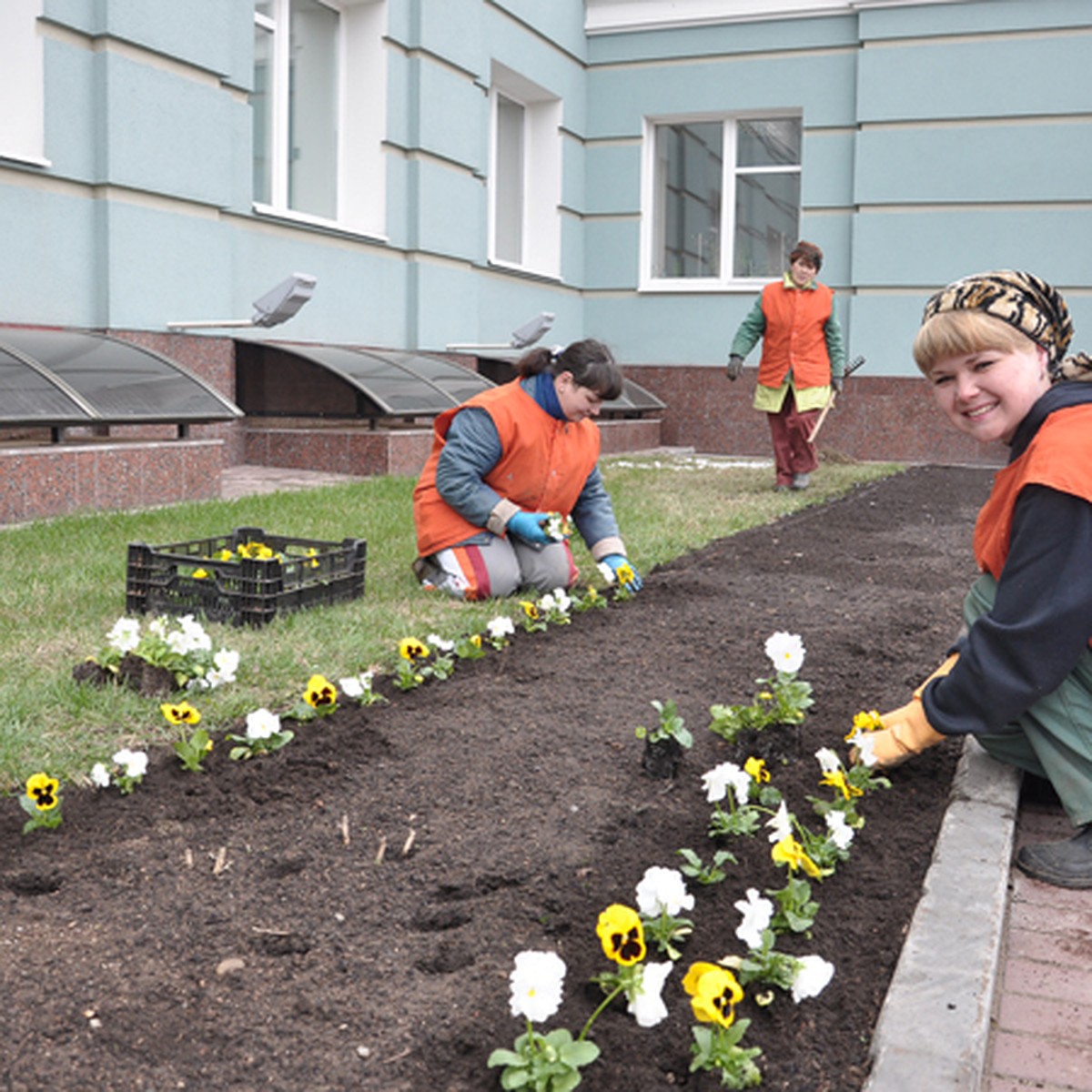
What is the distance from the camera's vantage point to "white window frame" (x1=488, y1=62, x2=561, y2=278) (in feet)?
49.8

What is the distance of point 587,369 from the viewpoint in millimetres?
5012

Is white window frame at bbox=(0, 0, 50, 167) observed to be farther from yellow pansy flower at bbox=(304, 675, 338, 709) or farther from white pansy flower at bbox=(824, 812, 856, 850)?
white pansy flower at bbox=(824, 812, 856, 850)

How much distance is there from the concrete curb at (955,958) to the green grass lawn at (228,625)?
1.78 m

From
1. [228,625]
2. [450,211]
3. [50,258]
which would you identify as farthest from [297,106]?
[228,625]

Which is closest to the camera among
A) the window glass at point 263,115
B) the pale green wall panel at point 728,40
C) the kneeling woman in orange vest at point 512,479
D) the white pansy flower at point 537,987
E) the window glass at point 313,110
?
the white pansy flower at point 537,987

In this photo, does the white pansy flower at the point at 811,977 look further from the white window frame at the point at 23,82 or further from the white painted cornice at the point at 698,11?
the white painted cornice at the point at 698,11

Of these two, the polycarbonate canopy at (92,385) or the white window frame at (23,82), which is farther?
the white window frame at (23,82)

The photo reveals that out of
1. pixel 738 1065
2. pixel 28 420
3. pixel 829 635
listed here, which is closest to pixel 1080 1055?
pixel 738 1065

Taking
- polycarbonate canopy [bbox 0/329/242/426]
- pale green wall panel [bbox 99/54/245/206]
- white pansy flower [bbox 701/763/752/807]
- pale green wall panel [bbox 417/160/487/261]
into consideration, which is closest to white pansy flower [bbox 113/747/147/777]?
white pansy flower [bbox 701/763/752/807]

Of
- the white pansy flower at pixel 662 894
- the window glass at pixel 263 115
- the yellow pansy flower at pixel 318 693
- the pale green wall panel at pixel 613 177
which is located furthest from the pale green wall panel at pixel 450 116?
the white pansy flower at pixel 662 894

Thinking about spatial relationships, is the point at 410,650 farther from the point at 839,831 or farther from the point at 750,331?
the point at 750,331

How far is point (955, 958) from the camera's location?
221 cm

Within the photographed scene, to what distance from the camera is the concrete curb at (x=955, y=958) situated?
1891mm

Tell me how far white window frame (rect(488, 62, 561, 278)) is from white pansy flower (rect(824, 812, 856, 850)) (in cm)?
1289
